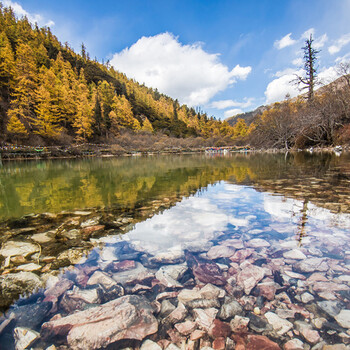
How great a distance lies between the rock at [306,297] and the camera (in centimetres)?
140

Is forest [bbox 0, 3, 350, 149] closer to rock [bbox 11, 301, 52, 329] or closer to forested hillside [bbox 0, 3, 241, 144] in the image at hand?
forested hillside [bbox 0, 3, 241, 144]

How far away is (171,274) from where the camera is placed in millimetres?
1793

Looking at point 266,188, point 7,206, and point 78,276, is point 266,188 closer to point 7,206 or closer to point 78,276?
point 78,276

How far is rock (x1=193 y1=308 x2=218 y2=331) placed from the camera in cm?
127

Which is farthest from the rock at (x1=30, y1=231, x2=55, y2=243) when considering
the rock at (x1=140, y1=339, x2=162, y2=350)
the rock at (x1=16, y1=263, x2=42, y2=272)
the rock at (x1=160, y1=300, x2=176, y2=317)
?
the rock at (x1=140, y1=339, x2=162, y2=350)

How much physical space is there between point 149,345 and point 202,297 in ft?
1.68

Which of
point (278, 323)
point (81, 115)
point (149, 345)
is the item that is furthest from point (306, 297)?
point (81, 115)

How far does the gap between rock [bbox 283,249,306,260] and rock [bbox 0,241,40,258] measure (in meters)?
2.73

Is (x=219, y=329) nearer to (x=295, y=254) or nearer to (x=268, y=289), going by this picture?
(x=268, y=289)

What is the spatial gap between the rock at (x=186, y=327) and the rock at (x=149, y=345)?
16cm

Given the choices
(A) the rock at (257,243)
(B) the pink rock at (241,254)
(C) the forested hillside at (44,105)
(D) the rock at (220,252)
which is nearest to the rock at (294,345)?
(B) the pink rock at (241,254)

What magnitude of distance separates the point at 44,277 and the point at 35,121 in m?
33.5

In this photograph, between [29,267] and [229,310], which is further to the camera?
[29,267]

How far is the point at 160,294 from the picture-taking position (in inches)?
61.2
